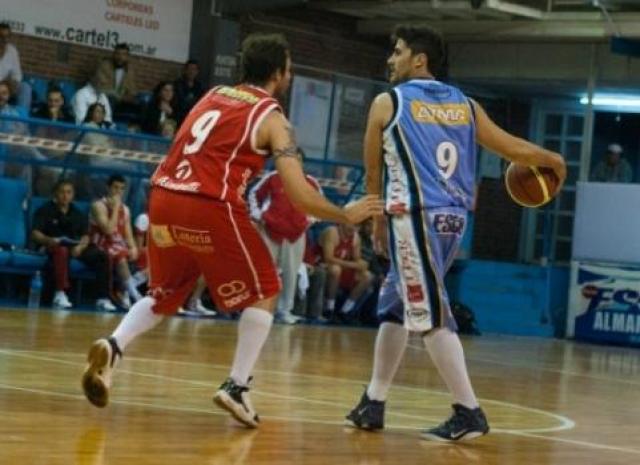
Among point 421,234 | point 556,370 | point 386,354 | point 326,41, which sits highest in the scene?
point 326,41

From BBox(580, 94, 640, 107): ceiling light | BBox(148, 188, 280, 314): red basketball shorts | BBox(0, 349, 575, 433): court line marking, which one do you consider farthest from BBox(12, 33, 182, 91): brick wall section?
BBox(148, 188, 280, 314): red basketball shorts

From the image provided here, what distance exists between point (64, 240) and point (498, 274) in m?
8.65

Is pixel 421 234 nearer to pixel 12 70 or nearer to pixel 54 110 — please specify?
pixel 54 110

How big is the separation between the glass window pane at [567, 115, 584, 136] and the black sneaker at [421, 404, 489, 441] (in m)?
20.6

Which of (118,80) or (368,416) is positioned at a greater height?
(118,80)

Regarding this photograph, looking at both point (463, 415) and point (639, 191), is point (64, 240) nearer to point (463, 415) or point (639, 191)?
point (639, 191)

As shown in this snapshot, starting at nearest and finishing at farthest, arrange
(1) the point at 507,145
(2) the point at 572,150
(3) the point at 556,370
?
(1) the point at 507,145 → (3) the point at 556,370 → (2) the point at 572,150

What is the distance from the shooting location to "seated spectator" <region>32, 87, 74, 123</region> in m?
18.2

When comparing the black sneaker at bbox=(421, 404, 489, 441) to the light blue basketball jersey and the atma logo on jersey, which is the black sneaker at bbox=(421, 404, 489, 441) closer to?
the light blue basketball jersey

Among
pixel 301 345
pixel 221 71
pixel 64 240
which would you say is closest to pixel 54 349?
pixel 301 345

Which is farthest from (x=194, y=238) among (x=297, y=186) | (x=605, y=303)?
(x=605, y=303)

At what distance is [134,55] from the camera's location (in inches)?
843

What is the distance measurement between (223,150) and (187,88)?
13.6 metres

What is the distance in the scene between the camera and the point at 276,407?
823 centimetres
